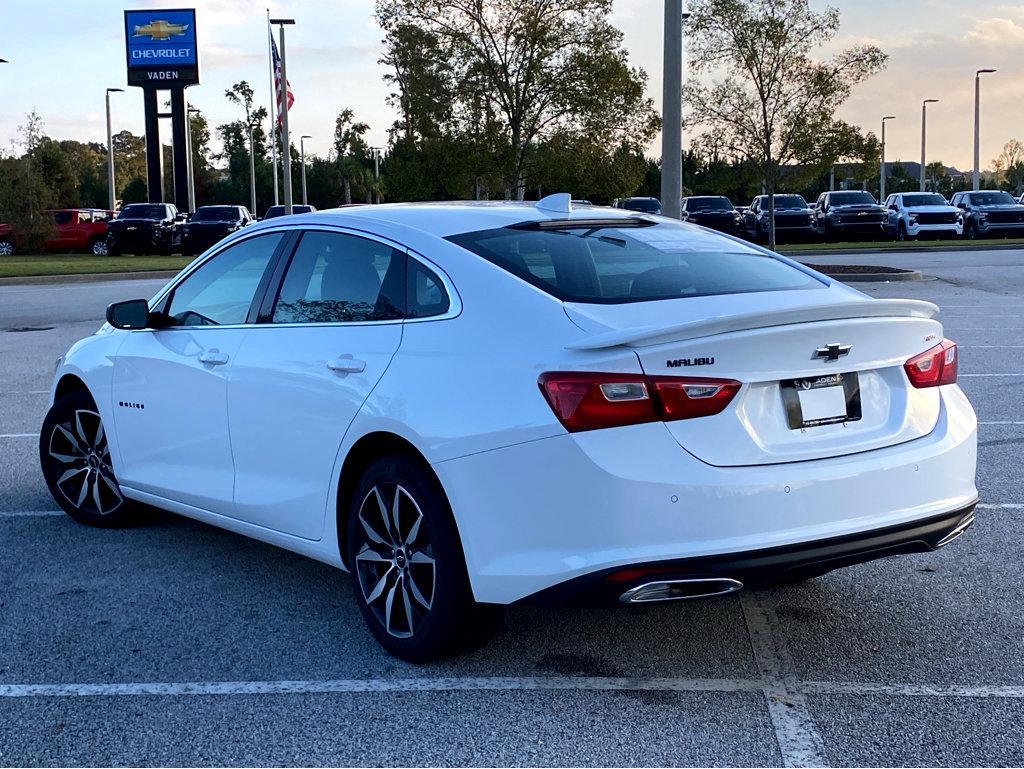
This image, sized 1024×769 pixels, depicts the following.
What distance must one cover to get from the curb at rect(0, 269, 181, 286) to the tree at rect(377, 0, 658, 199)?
746cm

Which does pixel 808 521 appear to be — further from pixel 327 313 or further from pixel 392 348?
pixel 327 313

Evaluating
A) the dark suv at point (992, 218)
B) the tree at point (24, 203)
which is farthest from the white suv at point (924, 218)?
the tree at point (24, 203)

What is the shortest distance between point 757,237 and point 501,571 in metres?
36.1

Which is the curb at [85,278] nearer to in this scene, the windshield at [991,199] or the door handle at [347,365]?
the door handle at [347,365]

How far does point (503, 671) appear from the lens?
4.37m

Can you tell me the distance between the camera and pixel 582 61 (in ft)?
102

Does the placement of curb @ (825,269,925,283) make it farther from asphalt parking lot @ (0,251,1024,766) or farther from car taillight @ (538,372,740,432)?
car taillight @ (538,372,740,432)

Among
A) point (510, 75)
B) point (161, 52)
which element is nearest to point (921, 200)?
point (510, 75)

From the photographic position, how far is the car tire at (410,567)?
166 inches

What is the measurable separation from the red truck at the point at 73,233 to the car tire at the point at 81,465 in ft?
129

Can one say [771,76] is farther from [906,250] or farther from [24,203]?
[24,203]

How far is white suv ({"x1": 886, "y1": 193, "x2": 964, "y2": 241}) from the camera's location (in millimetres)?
42781

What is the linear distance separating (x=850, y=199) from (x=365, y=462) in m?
41.9

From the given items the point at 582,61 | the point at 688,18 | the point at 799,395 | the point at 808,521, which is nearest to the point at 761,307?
the point at 799,395
